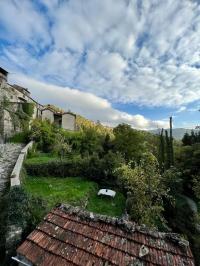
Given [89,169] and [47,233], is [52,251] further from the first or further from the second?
[89,169]

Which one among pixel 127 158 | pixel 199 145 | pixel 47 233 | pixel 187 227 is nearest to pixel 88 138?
pixel 127 158

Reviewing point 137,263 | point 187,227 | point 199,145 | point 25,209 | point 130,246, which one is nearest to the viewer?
point 137,263

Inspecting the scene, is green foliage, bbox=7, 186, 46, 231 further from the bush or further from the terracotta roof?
the bush

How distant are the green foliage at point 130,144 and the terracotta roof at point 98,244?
25.3 m

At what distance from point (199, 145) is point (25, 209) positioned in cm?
2749

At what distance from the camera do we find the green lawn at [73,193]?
1680cm

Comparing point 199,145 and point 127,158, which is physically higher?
point 199,145

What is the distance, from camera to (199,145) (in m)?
30.6

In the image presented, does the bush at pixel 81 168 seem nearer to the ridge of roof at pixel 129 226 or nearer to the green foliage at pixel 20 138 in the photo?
the green foliage at pixel 20 138

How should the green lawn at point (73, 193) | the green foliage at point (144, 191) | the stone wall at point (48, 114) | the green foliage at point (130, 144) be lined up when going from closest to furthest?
1. the green foliage at point (144, 191)
2. the green lawn at point (73, 193)
3. the green foliage at point (130, 144)
4. the stone wall at point (48, 114)

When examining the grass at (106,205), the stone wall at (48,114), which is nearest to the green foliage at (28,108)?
the stone wall at (48,114)

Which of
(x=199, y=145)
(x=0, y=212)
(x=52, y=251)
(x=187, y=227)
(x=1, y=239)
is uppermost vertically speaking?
(x=199, y=145)

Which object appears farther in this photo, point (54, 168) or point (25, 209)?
point (54, 168)

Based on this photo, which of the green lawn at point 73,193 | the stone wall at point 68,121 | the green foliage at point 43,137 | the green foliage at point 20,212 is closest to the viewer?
the green foliage at point 20,212
